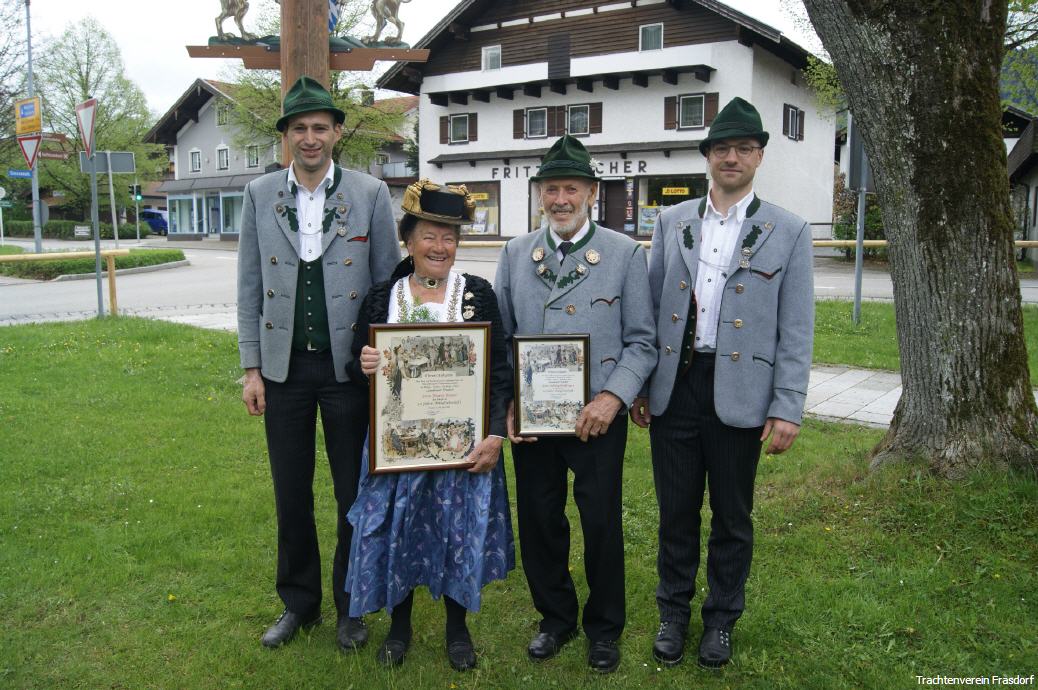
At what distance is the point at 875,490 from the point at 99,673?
4114mm

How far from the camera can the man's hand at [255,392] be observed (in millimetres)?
3822

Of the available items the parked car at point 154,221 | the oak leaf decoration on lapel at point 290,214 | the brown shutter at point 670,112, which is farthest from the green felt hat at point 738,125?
the parked car at point 154,221

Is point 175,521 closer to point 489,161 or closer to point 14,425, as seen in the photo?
point 14,425

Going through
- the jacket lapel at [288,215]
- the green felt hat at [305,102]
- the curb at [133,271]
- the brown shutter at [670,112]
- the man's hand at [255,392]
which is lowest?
the man's hand at [255,392]

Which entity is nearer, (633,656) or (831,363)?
(633,656)

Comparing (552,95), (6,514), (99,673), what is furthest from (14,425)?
(552,95)

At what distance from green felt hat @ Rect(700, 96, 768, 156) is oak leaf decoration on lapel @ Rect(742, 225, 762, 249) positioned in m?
0.34

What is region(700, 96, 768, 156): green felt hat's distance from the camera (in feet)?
11.2

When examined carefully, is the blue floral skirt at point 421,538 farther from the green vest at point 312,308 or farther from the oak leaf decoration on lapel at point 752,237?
the oak leaf decoration on lapel at point 752,237

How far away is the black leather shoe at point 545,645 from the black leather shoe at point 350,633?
2.41 feet

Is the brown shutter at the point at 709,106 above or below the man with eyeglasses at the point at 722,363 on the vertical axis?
above

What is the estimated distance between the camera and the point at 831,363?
10.2 metres

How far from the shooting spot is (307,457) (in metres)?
3.91

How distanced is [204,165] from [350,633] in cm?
5443
